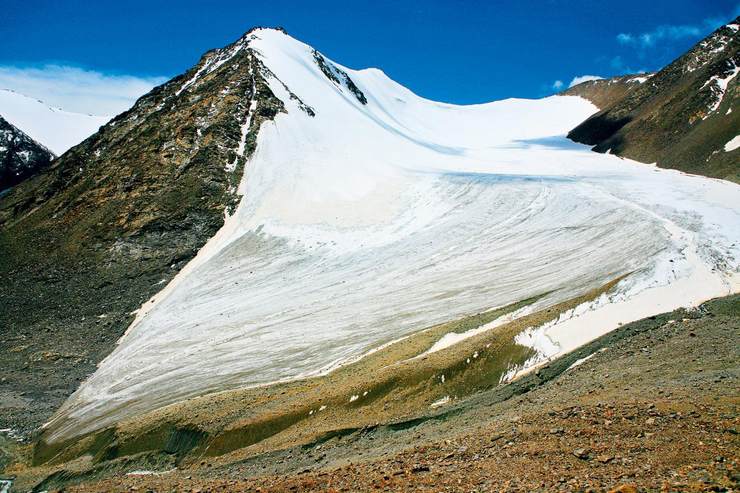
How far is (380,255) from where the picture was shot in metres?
46.6

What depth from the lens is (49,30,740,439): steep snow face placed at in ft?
105

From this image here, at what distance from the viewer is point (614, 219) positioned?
42344 mm

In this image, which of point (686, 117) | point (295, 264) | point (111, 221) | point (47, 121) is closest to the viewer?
point (295, 264)

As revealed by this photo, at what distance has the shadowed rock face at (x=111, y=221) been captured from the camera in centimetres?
4141

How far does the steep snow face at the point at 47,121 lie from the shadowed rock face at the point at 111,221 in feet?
266

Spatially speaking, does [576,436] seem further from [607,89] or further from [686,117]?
[607,89]

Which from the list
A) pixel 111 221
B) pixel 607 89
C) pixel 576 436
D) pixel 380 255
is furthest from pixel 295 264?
pixel 607 89

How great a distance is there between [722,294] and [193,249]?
45.8 metres

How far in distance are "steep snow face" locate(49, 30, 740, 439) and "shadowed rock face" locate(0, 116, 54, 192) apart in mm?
84936

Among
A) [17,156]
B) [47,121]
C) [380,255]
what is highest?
[47,121]

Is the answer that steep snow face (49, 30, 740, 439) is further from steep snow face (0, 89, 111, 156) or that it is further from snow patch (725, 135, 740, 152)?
steep snow face (0, 89, 111, 156)

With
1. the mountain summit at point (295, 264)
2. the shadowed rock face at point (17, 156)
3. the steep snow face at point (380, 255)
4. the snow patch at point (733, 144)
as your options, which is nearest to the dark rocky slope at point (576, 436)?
the mountain summit at point (295, 264)

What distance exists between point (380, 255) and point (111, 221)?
32760 mm

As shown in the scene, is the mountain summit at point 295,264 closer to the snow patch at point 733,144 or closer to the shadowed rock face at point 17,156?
the snow patch at point 733,144
